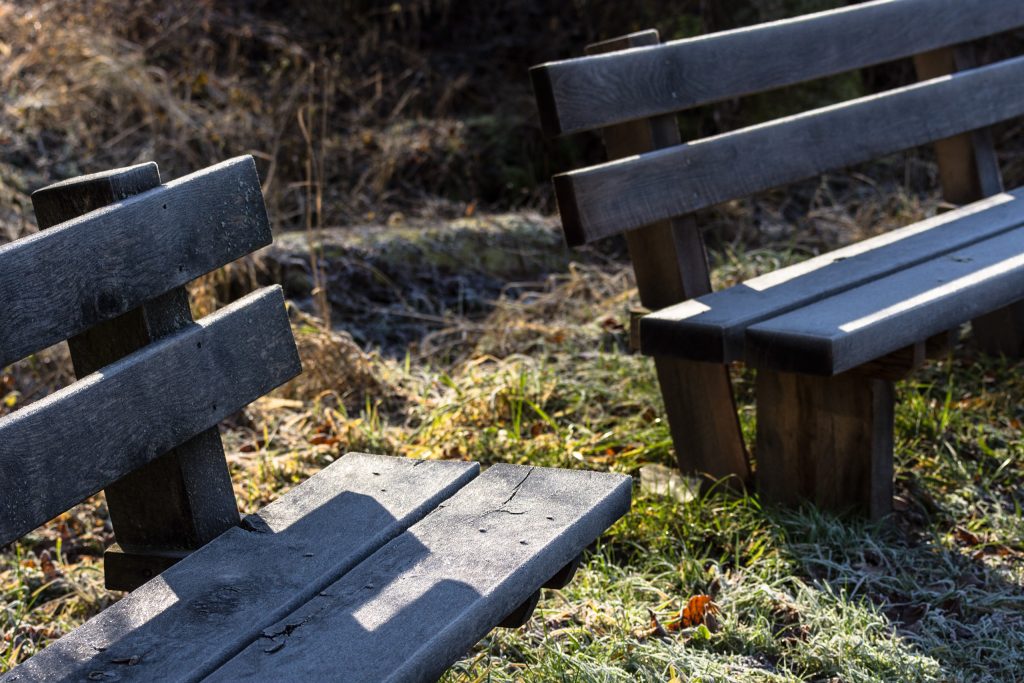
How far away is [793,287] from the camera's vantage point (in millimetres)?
2783

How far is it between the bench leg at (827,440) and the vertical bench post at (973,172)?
3.89 feet

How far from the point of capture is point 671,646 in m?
2.29

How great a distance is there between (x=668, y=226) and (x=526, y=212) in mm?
2523

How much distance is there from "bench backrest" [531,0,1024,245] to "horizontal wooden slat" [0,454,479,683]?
0.91 m

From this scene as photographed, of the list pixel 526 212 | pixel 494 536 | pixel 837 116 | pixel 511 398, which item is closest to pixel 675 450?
pixel 511 398

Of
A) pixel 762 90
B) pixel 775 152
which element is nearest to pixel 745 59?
pixel 762 90

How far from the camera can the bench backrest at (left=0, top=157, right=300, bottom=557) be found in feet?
5.17

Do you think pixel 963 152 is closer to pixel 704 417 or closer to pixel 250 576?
pixel 704 417

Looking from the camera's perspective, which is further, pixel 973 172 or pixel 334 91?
pixel 334 91

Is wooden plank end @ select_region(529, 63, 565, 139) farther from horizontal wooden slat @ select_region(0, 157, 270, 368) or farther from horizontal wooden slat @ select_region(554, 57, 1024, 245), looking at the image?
horizontal wooden slat @ select_region(0, 157, 270, 368)

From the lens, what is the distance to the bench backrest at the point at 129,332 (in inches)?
62.0

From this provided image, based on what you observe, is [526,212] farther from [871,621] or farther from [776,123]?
[871,621]

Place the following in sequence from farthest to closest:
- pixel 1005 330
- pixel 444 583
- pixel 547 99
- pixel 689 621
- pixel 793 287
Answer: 1. pixel 1005 330
2. pixel 793 287
3. pixel 547 99
4. pixel 689 621
5. pixel 444 583

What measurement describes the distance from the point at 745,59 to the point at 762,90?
0.11 meters
